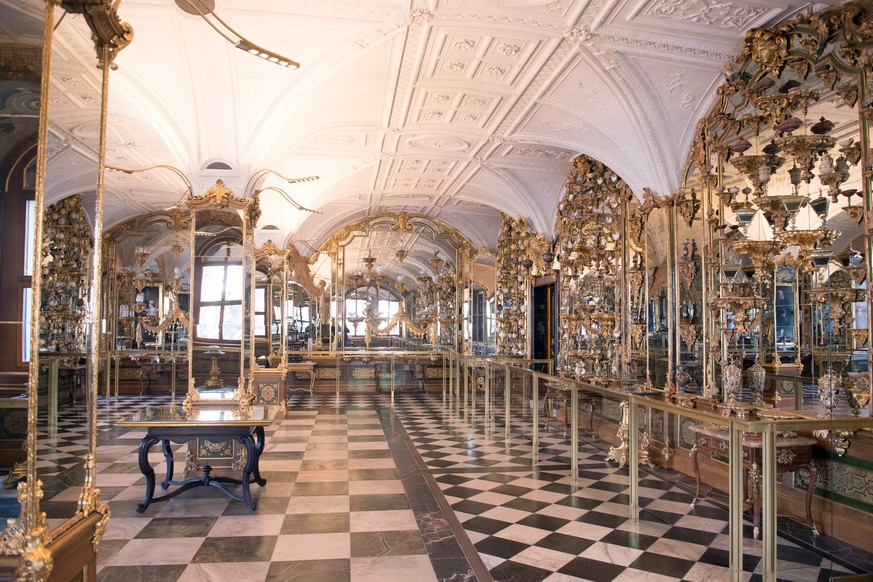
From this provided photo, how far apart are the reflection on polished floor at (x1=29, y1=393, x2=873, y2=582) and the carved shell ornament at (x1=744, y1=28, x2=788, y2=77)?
386 centimetres

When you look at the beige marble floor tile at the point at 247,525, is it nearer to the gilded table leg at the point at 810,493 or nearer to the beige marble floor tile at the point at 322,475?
the beige marble floor tile at the point at 322,475

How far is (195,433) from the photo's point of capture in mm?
5031

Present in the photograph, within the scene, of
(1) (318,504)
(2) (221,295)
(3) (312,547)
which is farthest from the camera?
(2) (221,295)

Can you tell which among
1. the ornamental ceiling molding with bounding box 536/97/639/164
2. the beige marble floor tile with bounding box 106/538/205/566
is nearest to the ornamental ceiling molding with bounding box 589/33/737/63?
the ornamental ceiling molding with bounding box 536/97/639/164

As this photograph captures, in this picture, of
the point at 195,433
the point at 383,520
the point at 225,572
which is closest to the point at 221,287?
the point at 195,433

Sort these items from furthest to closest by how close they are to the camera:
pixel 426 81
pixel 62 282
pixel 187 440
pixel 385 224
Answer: pixel 385 224, pixel 426 81, pixel 187 440, pixel 62 282

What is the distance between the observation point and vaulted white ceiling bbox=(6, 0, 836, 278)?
18.7 ft

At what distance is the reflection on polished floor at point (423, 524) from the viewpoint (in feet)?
12.5

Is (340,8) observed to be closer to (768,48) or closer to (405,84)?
(405,84)

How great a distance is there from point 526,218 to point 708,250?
6.42 metres

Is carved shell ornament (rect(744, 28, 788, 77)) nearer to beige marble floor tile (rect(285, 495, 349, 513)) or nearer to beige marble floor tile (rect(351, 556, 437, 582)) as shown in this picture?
beige marble floor tile (rect(351, 556, 437, 582))

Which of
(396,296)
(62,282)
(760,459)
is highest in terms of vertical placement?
(396,296)

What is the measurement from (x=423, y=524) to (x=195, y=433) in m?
1.95

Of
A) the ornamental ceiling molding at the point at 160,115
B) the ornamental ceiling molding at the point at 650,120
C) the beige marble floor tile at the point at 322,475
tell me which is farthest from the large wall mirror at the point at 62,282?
the ornamental ceiling molding at the point at 650,120
